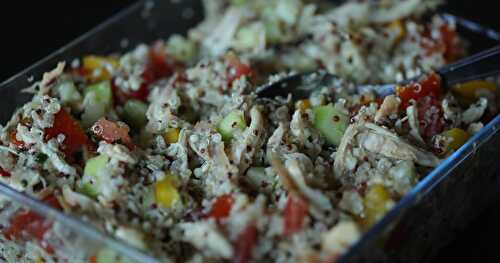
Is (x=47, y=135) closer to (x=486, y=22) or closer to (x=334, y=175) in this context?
(x=334, y=175)

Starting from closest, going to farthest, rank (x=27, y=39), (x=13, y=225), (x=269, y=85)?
(x=13, y=225) → (x=269, y=85) → (x=27, y=39)

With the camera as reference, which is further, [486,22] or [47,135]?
[486,22]

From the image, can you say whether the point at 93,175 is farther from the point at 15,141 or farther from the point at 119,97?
the point at 119,97

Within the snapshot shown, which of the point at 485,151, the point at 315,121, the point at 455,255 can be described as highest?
the point at 315,121

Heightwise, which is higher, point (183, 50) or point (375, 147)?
point (183, 50)

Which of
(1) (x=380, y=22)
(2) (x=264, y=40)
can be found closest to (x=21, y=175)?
(2) (x=264, y=40)


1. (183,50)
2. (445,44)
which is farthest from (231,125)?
(445,44)

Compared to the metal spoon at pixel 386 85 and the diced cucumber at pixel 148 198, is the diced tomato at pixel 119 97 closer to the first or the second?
the metal spoon at pixel 386 85

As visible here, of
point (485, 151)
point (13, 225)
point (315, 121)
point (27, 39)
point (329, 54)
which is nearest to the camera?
point (13, 225)
